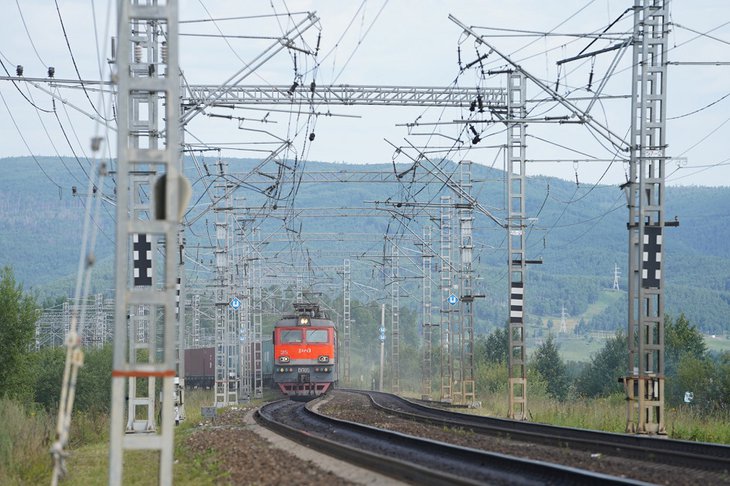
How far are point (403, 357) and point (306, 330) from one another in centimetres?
6151

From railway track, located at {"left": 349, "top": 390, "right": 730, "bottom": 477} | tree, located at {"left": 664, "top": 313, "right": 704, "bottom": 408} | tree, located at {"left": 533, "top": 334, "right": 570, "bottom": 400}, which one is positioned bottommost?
tree, located at {"left": 533, "top": 334, "right": 570, "bottom": 400}

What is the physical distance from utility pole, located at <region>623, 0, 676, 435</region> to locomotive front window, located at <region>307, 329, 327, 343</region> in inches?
1065

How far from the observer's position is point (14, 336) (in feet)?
122

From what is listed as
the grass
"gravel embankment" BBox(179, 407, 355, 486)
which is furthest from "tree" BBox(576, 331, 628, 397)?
the grass

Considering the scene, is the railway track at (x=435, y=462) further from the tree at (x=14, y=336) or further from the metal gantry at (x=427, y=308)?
the metal gantry at (x=427, y=308)

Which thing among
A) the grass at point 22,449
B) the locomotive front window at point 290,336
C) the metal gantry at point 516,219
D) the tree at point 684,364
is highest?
the metal gantry at point 516,219

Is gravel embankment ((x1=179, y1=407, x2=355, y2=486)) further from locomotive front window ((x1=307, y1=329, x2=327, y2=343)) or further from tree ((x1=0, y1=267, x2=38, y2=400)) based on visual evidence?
locomotive front window ((x1=307, y1=329, x2=327, y2=343))

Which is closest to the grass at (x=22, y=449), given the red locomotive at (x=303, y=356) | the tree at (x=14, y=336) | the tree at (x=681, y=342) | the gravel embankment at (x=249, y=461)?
the gravel embankment at (x=249, y=461)

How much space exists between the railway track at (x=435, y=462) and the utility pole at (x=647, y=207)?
18.9 feet

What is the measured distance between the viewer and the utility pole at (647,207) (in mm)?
22938

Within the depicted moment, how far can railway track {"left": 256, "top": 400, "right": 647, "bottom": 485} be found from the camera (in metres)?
12.4

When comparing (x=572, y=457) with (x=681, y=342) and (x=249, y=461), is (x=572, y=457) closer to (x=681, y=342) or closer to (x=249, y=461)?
(x=249, y=461)

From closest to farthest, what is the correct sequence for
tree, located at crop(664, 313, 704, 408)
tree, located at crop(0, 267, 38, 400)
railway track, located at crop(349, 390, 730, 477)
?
1. railway track, located at crop(349, 390, 730, 477)
2. tree, located at crop(0, 267, 38, 400)
3. tree, located at crop(664, 313, 704, 408)

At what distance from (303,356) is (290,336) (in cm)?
110
